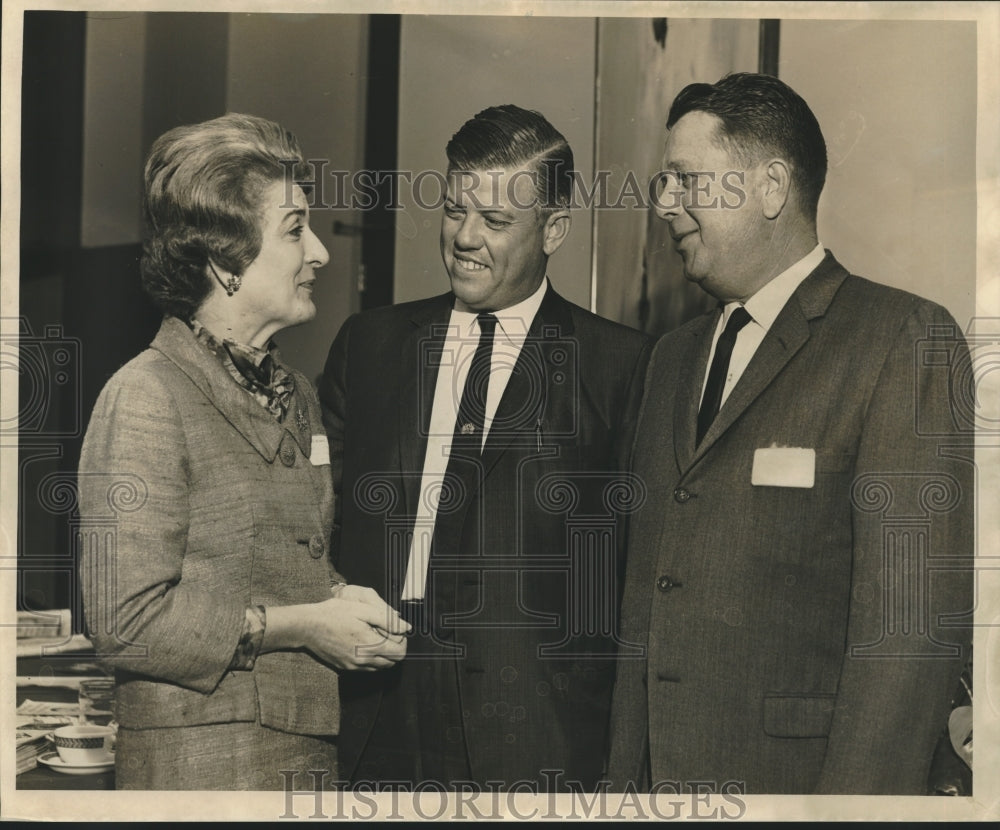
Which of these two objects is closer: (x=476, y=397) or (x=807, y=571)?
(x=807, y=571)

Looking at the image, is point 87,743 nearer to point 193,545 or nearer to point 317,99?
point 193,545

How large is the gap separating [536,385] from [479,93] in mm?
737

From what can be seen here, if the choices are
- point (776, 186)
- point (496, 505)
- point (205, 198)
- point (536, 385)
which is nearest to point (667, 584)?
point (496, 505)

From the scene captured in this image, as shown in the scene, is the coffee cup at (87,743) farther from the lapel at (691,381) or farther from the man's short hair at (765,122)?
the man's short hair at (765,122)

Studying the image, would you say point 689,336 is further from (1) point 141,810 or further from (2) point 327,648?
(1) point 141,810

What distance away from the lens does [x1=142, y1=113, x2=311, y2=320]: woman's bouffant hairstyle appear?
2.69 meters

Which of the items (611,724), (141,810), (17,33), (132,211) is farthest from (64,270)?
(611,724)

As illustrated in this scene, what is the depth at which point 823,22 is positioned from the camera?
2912mm

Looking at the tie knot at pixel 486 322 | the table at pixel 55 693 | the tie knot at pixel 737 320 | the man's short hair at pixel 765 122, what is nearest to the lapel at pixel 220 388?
the tie knot at pixel 486 322

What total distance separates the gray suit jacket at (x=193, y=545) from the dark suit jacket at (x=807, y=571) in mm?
818

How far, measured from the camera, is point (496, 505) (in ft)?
9.00

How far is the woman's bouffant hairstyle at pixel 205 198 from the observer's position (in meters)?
2.69

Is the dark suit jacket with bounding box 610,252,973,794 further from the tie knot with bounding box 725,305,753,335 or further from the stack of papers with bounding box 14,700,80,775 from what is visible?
the stack of papers with bounding box 14,700,80,775

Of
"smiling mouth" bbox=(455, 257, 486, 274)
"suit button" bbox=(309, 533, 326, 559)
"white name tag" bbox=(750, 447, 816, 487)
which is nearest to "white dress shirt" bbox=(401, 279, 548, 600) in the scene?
"smiling mouth" bbox=(455, 257, 486, 274)
